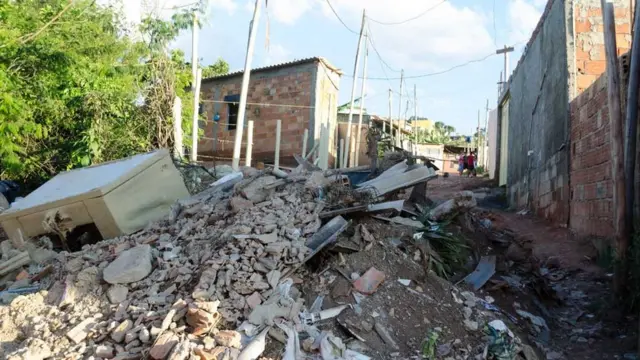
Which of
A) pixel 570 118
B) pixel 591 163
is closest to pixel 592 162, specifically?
pixel 591 163

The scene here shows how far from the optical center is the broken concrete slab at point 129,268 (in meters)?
3.77

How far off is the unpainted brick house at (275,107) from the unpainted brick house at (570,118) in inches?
232

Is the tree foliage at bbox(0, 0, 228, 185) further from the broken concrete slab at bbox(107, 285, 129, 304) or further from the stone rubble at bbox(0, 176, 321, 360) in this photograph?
the broken concrete slab at bbox(107, 285, 129, 304)

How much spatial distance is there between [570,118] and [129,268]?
629 cm

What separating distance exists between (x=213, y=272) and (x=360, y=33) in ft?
50.3

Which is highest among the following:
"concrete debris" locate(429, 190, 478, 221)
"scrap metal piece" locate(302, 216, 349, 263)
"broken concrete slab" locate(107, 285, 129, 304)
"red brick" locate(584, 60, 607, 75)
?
"red brick" locate(584, 60, 607, 75)

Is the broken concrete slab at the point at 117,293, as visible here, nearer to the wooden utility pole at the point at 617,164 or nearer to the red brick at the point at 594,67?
the wooden utility pole at the point at 617,164

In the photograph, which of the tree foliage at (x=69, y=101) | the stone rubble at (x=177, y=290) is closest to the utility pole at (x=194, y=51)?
the tree foliage at (x=69, y=101)

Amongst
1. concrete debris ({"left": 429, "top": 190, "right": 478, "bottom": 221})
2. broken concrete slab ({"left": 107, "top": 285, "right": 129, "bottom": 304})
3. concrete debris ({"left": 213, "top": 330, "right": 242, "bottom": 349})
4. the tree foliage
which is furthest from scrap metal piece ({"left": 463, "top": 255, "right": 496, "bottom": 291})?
the tree foliage

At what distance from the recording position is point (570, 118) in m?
7.28

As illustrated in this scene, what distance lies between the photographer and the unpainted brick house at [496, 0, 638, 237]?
6082mm

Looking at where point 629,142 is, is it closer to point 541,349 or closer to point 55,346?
point 541,349

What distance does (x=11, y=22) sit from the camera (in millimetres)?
8781

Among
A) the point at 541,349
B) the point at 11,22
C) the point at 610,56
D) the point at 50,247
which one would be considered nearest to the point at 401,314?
the point at 541,349
